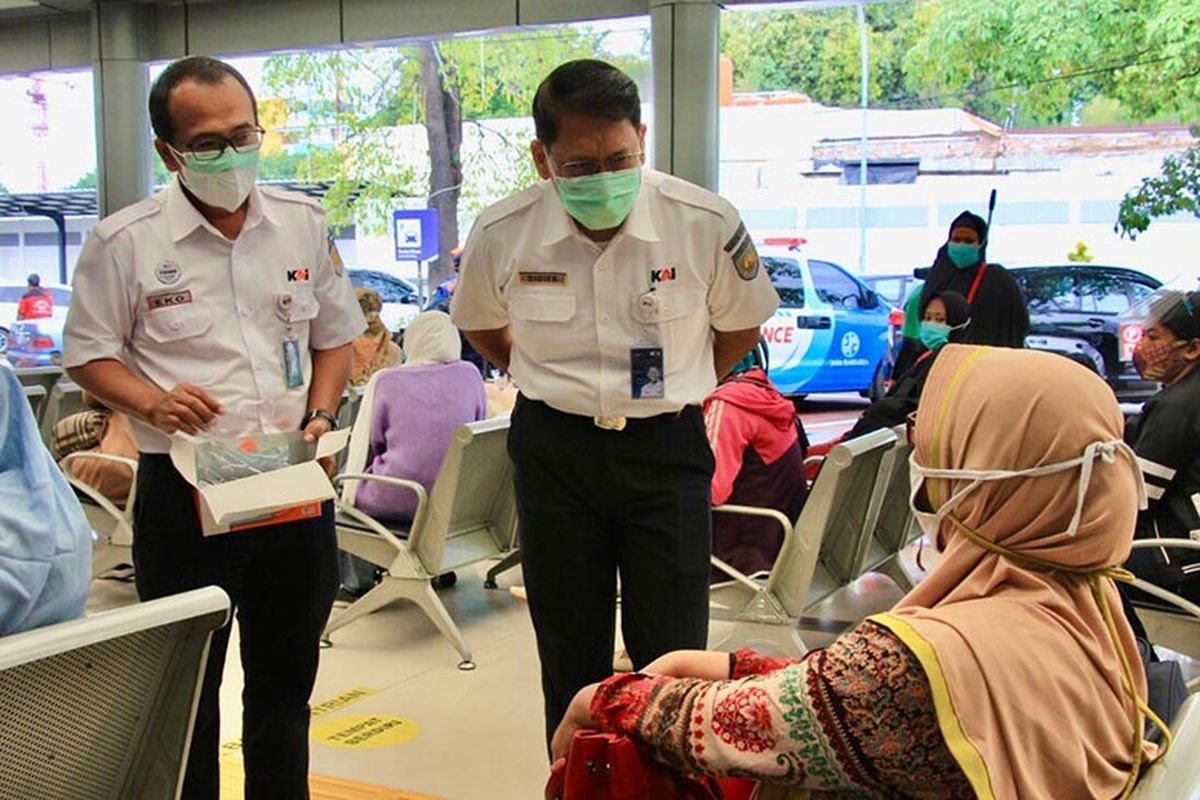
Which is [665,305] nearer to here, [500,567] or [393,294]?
[500,567]

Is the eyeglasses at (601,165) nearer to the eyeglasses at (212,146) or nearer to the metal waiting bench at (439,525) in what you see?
the eyeglasses at (212,146)

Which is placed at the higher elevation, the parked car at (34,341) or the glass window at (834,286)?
the glass window at (834,286)

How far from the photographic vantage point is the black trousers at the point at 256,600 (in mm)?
2266

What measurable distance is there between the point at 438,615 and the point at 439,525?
0.31 meters

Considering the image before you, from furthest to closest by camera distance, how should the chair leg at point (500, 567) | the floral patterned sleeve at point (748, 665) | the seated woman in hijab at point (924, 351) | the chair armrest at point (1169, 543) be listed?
the seated woman in hijab at point (924, 351)
the chair leg at point (500, 567)
the chair armrest at point (1169, 543)
the floral patterned sleeve at point (748, 665)

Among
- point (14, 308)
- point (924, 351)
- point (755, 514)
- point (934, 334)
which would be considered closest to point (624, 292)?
point (755, 514)

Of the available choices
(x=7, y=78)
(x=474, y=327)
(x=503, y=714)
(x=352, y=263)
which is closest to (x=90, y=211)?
(x=7, y=78)

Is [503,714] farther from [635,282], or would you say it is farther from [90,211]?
[90,211]

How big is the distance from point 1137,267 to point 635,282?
506 cm

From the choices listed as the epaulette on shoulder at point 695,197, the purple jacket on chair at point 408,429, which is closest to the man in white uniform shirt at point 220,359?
the epaulette on shoulder at point 695,197

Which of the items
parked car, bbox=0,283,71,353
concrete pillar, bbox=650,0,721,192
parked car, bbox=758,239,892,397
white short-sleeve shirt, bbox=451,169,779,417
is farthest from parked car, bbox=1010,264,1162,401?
parked car, bbox=0,283,71,353

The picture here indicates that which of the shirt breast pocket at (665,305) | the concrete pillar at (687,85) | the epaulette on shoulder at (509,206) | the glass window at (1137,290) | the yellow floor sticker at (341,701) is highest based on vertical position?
the concrete pillar at (687,85)

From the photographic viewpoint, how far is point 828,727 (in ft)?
4.31

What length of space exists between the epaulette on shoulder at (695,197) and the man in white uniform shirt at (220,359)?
27.2 inches
